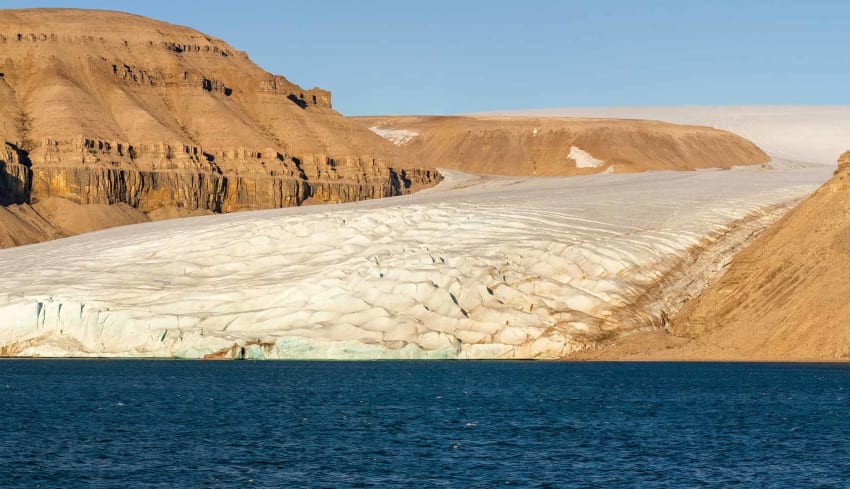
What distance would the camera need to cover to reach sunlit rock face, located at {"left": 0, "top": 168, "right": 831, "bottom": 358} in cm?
7512

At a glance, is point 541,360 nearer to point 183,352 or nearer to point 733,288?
point 733,288

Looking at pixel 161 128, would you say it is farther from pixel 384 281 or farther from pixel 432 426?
pixel 432 426

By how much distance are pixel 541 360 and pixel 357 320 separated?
385 inches

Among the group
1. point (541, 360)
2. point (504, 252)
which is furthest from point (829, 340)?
point (504, 252)

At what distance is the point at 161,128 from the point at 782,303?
9017 cm

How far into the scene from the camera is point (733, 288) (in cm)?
7781

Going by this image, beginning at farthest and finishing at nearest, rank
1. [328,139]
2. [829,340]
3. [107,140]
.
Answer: [328,139]
[107,140]
[829,340]

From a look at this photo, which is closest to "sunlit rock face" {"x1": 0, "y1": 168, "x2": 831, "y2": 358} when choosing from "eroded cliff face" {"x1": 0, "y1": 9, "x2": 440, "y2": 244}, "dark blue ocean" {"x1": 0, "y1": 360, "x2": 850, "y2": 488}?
"dark blue ocean" {"x1": 0, "y1": 360, "x2": 850, "y2": 488}

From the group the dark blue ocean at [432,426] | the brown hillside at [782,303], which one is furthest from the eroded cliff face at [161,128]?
the brown hillside at [782,303]

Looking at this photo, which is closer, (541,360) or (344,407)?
(344,407)

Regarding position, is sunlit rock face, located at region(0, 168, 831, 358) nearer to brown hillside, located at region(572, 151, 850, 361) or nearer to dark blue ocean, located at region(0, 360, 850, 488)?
dark blue ocean, located at region(0, 360, 850, 488)

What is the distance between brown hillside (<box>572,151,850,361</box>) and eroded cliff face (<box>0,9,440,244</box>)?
7611 centimetres

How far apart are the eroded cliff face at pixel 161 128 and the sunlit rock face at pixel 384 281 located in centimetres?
4477

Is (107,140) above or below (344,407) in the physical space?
above
